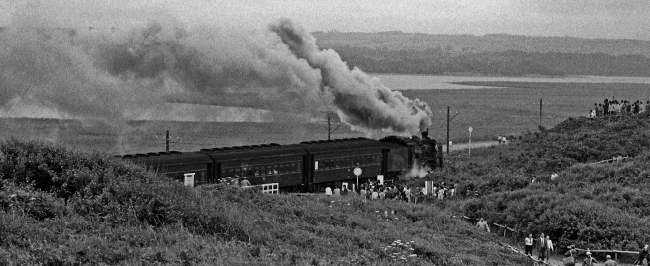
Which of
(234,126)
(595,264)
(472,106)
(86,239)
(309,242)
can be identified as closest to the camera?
(86,239)

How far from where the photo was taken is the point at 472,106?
112688 mm

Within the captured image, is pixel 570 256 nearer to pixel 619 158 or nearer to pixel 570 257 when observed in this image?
pixel 570 257

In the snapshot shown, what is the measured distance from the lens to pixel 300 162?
127 ft

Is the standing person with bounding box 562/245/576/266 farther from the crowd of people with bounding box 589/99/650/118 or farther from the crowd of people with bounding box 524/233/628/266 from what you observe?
the crowd of people with bounding box 589/99/650/118

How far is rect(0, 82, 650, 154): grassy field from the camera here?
5498 cm

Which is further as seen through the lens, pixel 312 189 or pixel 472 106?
pixel 472 106

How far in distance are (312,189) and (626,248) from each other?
16195 mm

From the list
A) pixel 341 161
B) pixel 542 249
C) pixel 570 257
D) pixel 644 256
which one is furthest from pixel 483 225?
pixel 341 161

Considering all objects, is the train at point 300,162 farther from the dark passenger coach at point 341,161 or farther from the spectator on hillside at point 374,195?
the spectator on hillside at point 374,195

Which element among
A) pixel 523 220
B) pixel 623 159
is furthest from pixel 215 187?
pixel 623 159

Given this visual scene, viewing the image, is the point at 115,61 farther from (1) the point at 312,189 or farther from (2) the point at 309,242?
(2) the point at 309,242

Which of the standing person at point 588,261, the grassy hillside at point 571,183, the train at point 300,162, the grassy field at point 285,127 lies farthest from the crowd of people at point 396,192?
the grassy field at point 285,127

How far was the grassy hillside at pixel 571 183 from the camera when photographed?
93.9 ft

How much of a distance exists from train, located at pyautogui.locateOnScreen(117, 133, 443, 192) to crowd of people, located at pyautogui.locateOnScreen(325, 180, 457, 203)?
0.95 m
